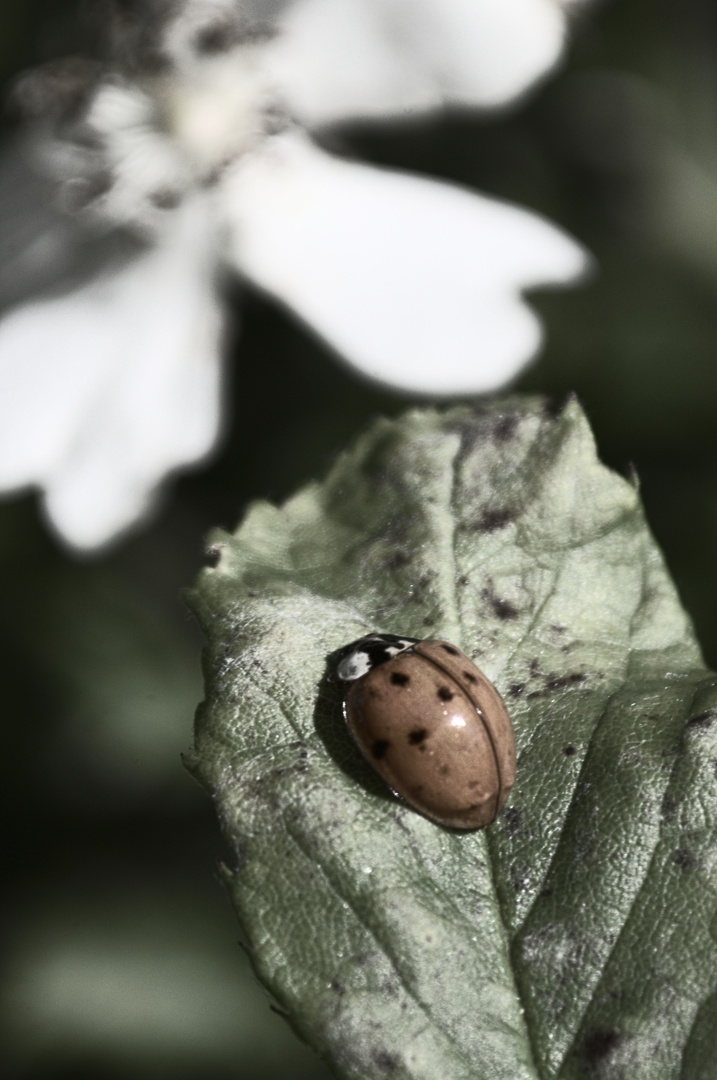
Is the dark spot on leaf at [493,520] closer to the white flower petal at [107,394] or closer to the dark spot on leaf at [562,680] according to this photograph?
the dark spot on leaf at [562,680]

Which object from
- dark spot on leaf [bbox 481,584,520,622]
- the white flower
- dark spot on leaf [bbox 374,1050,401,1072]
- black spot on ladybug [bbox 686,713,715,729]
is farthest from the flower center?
dark spot on leaf [bbox 374,1050,401,1072]

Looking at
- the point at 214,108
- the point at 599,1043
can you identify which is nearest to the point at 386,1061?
the point at 599,1043

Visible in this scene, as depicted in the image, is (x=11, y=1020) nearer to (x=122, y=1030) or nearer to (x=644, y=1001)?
(x=122, y=1030)

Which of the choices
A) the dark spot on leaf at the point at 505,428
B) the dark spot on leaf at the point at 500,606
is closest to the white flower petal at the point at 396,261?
the dark spot on leaf at the point at 505,428

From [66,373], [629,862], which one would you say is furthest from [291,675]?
[66,373]

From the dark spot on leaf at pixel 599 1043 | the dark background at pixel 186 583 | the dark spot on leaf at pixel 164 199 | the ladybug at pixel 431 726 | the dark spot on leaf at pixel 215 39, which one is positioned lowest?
the dark background at pixel 186 583

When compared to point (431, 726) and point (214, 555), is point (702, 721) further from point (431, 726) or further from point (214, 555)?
point (214, 555)
